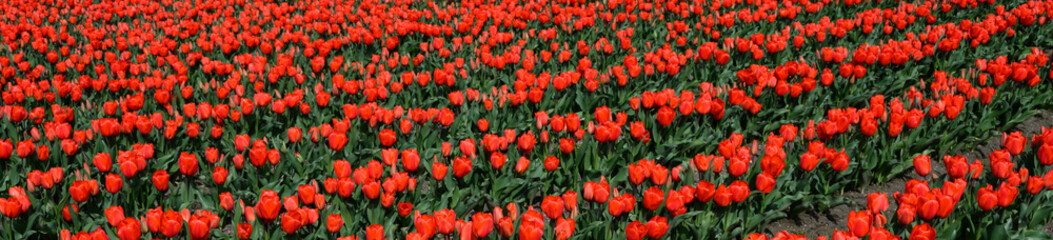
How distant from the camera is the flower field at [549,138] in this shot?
3.44m

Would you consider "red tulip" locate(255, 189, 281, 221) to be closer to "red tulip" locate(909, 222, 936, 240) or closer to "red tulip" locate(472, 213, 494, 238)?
"red tulip" locate(472, 213, 494, 238)

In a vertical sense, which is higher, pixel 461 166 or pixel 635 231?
pixel 635 231

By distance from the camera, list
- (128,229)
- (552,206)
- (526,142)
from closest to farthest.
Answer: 1. (128,229)
2. (552,206)
3. (526,142)

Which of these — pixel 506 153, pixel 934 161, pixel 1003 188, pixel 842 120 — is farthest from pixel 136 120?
pixel 934 161

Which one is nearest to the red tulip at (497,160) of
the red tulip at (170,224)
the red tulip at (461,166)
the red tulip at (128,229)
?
the red tulip at (461,166)

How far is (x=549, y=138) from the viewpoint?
475cm

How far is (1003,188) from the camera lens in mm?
3189

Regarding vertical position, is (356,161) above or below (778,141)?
below

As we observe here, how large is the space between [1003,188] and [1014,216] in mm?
683

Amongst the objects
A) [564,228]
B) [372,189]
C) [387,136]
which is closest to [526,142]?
[387,136]

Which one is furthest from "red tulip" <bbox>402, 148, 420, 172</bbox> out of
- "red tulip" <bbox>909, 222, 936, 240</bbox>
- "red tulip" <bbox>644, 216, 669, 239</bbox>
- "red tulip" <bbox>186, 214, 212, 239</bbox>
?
"red tulip" <bbox>909, 222, 936, 240</bbox>

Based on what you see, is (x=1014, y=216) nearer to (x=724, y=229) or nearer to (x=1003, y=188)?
(x=1003, y=188)

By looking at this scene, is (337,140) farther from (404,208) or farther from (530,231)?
(530,231)

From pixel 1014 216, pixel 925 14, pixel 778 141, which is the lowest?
pixel 925 14
